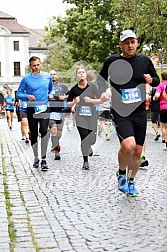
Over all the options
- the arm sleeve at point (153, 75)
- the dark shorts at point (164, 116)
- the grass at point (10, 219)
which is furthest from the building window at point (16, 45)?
the arm sleeve at point (153, 75)

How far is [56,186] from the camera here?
7.19 m

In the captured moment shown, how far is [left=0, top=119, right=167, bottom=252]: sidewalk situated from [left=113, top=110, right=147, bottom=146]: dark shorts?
28.8 inches

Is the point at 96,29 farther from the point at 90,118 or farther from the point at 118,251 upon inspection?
the point at 118,251

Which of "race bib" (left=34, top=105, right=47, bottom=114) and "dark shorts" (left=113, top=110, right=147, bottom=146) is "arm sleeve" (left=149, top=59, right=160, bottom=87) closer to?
"dark shorts" (left=113, top=110, right=147, bottom=146)

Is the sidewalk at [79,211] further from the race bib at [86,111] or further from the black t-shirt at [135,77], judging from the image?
the black t-shirt at [135,77]

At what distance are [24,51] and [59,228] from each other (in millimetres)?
70173

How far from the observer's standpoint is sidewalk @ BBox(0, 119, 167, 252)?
171 inches

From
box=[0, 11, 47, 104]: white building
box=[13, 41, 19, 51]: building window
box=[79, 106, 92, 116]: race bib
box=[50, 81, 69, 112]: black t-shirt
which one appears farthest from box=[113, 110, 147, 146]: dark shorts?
box=[13, 41, 19, 51]: building window

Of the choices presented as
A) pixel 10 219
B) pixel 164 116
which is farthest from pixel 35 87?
pixel 164 116

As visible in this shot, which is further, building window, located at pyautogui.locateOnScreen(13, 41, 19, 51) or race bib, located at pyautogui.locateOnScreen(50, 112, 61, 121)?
building window, located at pyautogui.locateOnScreen(13, 41, 19, 51)

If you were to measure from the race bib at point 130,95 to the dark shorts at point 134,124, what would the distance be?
179 millimetres

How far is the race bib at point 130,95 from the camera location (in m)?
6.39

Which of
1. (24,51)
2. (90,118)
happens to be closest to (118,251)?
(90,118)

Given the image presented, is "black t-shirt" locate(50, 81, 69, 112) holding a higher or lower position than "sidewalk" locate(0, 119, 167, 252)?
higher
